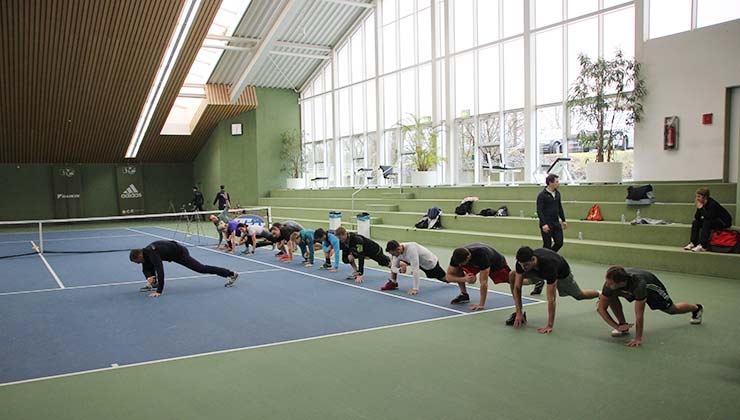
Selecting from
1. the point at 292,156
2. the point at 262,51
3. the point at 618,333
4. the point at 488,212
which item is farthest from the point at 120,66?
the point at 618,333

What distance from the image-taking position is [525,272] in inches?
220

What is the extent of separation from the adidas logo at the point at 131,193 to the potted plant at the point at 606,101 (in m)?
21.3

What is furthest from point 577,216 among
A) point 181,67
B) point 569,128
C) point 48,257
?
point 181,67

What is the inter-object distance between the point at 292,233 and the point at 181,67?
10618 mm

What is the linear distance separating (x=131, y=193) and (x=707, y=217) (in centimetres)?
2475

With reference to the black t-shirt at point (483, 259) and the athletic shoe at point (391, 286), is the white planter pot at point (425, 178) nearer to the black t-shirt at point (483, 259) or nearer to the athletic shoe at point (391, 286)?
the athletic shoe at point (391, 286)

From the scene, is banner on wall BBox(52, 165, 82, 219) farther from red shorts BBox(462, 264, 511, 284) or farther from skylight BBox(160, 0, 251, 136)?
red shorts BBox(462, 264, 511, 284)

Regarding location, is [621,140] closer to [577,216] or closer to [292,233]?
[577,216]

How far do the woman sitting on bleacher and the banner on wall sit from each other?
81.7ft

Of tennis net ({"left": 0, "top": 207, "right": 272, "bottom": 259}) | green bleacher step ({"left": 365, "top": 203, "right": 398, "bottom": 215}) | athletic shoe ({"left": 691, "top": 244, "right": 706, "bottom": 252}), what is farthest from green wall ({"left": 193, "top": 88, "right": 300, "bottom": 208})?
athletic shoe ({"left": 691, "top": 244, "right": 706, "bottom": 252})

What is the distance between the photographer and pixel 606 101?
12617 mm

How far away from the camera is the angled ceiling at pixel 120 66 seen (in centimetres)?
1516

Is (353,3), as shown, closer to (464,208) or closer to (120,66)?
(120,66)

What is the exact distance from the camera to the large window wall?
48.0 feet
